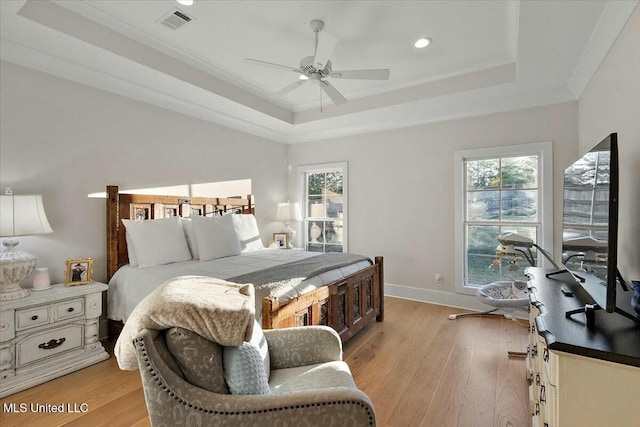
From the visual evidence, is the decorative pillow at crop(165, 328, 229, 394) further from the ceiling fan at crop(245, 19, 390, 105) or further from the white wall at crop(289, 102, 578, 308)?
the white wall at crop(289, 102, 578, 308)

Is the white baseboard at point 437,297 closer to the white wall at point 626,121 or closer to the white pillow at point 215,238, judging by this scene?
the white wall at point 626,121

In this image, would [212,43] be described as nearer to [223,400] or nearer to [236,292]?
[236,292]

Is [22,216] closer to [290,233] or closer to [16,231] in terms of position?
[16,231]

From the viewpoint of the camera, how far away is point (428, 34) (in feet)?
8.67

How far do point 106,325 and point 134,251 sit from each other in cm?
77

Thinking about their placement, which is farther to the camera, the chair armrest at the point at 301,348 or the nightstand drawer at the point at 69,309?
the nightstand drawer at the point at 69,309

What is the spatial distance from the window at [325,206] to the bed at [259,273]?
1436 mm

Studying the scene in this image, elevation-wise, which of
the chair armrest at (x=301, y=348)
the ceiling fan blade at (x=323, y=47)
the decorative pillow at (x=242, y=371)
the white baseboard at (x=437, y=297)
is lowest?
the white baseboard at (x=437, y=297)

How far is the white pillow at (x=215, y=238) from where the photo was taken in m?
3.16

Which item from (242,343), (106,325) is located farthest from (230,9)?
(106,325)

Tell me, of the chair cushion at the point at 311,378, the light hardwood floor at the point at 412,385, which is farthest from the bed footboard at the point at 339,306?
the chair cushion at the point at 311,378

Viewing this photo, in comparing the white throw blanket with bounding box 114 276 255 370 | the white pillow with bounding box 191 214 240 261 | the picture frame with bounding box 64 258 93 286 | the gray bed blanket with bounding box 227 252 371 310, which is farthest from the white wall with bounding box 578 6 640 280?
the picture frame with bounding box 64 258 93 286

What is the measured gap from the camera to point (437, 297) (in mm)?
4027

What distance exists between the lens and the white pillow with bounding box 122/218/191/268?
286 centimetres
